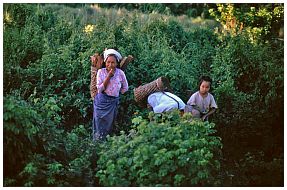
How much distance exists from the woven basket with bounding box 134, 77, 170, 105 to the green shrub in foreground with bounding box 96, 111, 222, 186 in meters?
1.41

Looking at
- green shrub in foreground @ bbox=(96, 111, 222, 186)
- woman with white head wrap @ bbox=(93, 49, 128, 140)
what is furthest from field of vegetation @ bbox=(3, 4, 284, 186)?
woman with white head wrap @ bbox=(93, 49, 128, 140)

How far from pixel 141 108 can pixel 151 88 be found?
2.52 ft

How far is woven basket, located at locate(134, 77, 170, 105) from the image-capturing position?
708cm

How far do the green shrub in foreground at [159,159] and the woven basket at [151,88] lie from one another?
55.4 inches

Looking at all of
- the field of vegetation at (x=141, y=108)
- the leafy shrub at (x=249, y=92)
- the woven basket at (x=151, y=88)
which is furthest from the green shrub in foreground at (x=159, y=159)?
the leafy shrub at (x=249, y=92)

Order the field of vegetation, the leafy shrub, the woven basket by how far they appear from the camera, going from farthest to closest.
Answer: the leafy shrub
the woven basket
the field of vegetation

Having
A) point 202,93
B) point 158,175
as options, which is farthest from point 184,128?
point 202,93

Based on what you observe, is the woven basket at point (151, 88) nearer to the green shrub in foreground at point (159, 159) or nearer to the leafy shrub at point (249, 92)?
the leafy shrub at point (249, 92)

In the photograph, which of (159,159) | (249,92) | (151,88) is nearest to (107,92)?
(151,88)

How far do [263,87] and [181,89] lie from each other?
4.45 feet

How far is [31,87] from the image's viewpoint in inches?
316

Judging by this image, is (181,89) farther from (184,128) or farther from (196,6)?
(196,6)

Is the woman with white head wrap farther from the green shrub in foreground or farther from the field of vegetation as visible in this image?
the green shrub in foreground

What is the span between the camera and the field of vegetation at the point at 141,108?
5.39m
